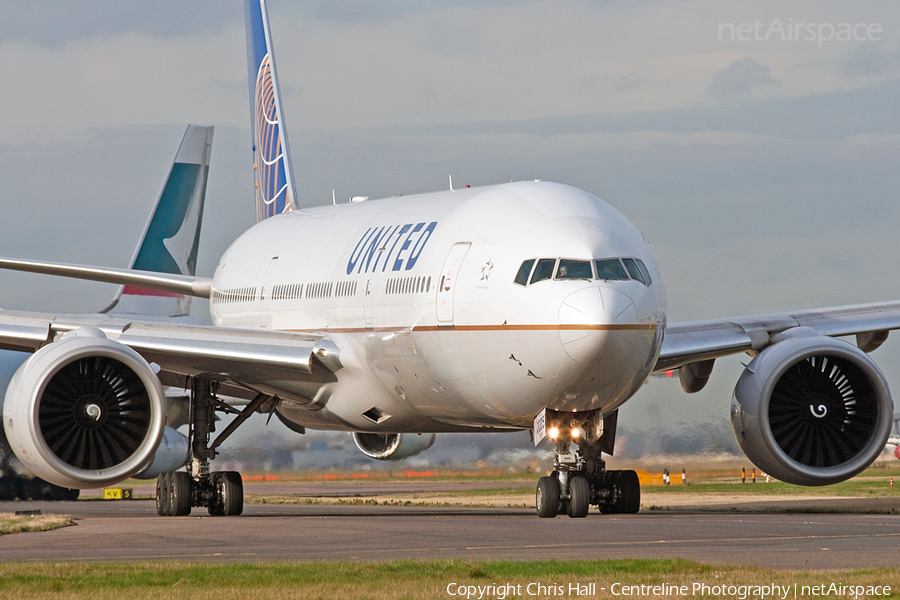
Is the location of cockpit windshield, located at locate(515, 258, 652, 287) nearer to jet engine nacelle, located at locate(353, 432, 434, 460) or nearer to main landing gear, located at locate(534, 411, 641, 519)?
main landing gear, located at locate(534, 411, 641, 519)

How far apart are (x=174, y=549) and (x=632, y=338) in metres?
5.53

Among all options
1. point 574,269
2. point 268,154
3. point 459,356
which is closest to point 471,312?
point 459,356

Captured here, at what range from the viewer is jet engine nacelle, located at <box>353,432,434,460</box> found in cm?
2841

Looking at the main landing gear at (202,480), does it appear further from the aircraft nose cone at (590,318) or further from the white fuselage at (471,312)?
the aircraft nose cone at (590,318)

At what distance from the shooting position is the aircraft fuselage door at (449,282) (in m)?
18.2

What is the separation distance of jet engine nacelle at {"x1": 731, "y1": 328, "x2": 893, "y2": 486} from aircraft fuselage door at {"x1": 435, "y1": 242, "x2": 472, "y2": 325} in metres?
4.60

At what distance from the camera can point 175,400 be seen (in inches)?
1379

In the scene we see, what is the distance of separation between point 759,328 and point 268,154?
1419cm

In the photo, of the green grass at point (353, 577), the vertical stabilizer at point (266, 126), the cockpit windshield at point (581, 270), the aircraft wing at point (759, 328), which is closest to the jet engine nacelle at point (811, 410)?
the aircraft wing at point (759, 328)

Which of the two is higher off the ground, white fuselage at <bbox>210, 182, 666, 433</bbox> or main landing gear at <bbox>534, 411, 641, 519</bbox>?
white fuselage at <bbox>210, 182, 666, 433</bbox>

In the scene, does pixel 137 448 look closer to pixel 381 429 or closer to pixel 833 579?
pixel 381 429

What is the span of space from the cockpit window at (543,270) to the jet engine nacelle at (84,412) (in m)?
5.20

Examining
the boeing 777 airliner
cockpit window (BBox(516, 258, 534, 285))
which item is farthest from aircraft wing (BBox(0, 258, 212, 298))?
cockpit window (BBox(516, 258, 534, 285))

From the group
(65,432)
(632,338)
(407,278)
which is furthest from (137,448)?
(632,338)
